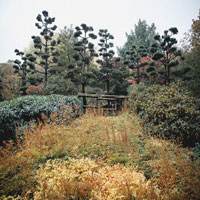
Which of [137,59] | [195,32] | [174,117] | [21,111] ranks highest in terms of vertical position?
[195,32]

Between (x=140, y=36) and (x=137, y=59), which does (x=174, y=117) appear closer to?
(x=137, y=59)

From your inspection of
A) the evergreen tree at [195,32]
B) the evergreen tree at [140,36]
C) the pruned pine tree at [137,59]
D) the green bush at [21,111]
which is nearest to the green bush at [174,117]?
the green bush at [21,111]

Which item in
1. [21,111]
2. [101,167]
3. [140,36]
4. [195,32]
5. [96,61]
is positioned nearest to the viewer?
[101,167]

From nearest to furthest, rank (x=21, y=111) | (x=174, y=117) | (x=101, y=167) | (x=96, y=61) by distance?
(x=101, y=167)
(x=174, y=117)
(x=21, y=111)
(x=96, y=61)

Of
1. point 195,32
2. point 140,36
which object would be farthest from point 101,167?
point 140,36

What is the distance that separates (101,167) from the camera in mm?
2988

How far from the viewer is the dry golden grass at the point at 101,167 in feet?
6.97

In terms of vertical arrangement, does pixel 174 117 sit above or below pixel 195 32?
below

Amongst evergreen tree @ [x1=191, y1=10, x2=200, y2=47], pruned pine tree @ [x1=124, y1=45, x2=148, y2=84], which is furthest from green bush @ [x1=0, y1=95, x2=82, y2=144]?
evergreen tree @ [x1=191, y1=10, x2=200, y2=47]

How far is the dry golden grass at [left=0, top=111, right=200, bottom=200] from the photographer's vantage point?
83.6 inches

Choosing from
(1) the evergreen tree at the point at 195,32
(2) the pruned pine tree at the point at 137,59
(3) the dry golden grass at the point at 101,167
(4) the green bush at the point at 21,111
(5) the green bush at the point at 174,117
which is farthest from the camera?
(2) the pruned pine tree at the point at 137,59

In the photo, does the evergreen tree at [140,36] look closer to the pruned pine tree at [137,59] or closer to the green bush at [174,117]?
the pruned pine tree at [137,59]

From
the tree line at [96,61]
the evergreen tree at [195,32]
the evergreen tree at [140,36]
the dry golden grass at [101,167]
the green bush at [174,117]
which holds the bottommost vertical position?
the dry golden grass at [101,167]

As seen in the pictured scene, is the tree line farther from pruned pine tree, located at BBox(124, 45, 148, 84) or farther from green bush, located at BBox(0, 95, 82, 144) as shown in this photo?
green bush, located at BBox(0, 95, 82, 144)
